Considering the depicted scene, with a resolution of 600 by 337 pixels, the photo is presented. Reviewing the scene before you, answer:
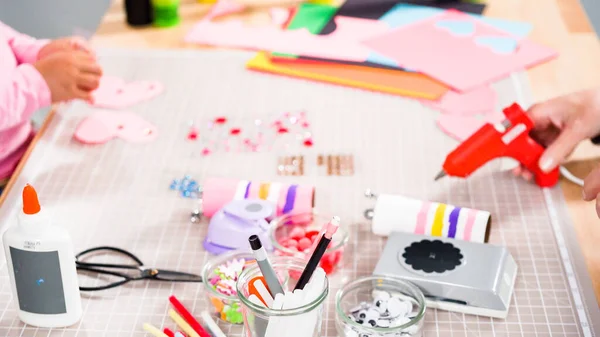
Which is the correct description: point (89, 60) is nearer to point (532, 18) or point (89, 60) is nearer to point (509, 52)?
point (509, 52)

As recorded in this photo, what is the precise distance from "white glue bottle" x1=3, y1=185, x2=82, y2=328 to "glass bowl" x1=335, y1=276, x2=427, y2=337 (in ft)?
0.96

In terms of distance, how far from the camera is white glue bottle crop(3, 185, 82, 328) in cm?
81

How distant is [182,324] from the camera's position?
857 millimetres

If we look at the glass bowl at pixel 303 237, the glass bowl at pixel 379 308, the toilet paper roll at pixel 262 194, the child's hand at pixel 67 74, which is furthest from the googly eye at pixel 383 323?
the child's hand at pixel 67 74

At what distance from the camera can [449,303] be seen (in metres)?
0.89

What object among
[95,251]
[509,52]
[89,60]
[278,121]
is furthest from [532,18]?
[95,251]

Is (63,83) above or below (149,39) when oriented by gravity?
above

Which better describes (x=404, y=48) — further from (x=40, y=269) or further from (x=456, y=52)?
(x=40, y=269)

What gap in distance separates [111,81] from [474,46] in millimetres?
679

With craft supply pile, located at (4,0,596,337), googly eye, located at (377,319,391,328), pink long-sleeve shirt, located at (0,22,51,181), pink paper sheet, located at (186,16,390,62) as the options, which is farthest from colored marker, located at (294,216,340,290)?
pink paper sheet, located at (186,16,390,62)

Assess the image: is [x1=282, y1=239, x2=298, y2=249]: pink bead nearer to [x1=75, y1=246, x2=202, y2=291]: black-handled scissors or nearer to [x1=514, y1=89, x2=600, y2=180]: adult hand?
[x1=75, y1=246, x2=202, y2=291]: black-handled scissors

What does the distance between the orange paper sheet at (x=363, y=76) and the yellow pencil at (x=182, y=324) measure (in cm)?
65

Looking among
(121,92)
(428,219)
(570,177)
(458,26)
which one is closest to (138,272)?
(428,219)

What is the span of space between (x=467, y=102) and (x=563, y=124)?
21 centimetres
